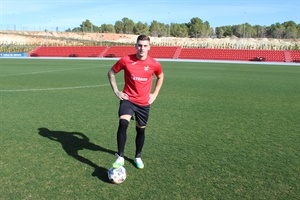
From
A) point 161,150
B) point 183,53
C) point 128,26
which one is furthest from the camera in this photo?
point 128,26

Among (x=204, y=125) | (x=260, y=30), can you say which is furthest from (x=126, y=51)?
(x=260, y=30)

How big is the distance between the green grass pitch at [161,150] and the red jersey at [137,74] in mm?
1195

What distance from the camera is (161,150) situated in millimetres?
6262

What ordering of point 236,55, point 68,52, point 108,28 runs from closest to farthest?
point 236,55
point 68,52
point 108,28

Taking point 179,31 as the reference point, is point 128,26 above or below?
above

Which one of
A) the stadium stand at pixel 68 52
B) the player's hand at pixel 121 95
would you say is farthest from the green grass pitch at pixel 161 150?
the stadium stand at pixel 68 52

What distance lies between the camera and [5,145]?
21.3ft

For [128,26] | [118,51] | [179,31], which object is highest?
[128,26]

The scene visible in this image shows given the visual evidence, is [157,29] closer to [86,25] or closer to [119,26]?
[119,26]

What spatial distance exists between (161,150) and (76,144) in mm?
1767

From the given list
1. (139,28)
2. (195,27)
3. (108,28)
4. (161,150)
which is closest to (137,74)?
(161,150)

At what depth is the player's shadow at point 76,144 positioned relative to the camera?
5.23 m

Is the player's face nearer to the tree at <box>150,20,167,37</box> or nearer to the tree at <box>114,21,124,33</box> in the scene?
the tree at <box>150,20,167,37</box>

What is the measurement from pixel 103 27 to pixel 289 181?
154 m
